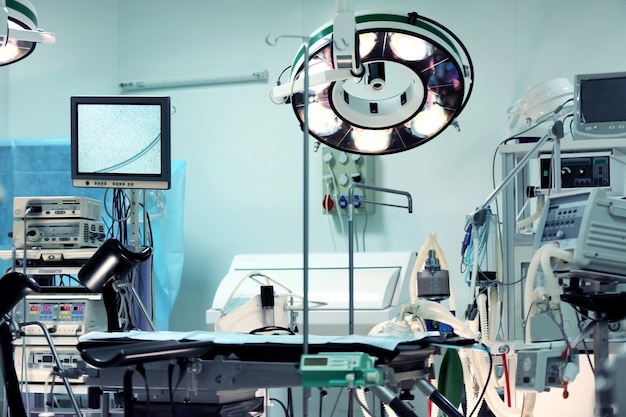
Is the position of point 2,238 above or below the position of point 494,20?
below

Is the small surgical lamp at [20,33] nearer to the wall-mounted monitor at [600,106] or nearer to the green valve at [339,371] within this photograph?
the green valve at [339,371]

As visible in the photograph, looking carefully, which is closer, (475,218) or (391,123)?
(391,123)

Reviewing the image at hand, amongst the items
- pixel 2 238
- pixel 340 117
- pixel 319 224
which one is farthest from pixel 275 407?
pixel 340 117

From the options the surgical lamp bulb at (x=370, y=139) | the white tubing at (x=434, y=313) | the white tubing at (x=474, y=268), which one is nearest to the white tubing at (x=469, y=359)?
the white tubing at (x=434, y=313)

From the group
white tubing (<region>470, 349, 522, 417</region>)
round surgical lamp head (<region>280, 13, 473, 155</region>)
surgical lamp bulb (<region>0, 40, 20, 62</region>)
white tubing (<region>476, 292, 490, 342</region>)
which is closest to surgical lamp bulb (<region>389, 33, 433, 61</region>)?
round surgical lamp head (<region>280, 13, 473, 155</region>)

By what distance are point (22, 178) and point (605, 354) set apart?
3.46 metres

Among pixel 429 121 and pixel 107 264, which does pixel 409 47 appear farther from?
pixel 107 264

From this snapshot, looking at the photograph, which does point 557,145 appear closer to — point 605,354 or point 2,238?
point 605,354

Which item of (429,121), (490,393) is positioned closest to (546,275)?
(429,121)

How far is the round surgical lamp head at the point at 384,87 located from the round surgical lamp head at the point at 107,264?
29.1 inches

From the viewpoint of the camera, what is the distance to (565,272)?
290cm

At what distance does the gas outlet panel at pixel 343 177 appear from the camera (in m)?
5.51

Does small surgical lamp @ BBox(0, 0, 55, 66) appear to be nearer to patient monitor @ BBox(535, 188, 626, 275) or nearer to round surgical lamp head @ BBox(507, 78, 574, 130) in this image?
patient monitor @ BBox(535, 188, 626, 275)

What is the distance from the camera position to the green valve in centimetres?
181
